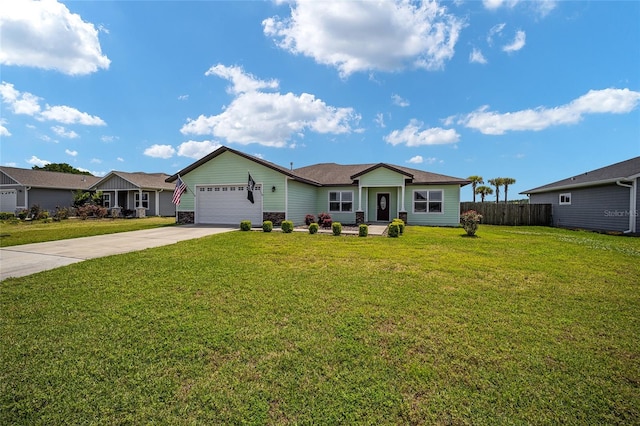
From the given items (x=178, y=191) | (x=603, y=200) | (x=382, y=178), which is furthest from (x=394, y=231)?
(x=603, y=200)

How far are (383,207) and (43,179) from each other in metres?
31.9

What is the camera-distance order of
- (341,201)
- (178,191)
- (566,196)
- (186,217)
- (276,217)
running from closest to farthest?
1. (178,191)
2. (276,217)
3. (186,217)
4. (341,201)
5. (566,196)

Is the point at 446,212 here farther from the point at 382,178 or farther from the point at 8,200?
the point at 8,200

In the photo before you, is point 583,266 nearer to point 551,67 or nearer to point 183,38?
point 551,67

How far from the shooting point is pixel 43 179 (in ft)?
88.4

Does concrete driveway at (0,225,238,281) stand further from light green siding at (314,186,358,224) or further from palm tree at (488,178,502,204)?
palm tree at (488,178,502,204)

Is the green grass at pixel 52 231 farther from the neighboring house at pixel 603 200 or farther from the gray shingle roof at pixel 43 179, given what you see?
the neighboring house at pixel 603 200

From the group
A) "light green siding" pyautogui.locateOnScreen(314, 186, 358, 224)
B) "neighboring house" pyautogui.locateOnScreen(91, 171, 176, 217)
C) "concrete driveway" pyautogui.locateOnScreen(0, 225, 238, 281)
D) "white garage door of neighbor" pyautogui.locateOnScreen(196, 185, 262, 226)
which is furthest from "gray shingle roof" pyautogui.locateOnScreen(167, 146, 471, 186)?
"neighboring house" pyautogui.locateOnScreen(91, 171, 176, 217)

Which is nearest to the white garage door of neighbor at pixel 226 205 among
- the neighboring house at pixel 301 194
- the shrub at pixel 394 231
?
the neighboring house at pixel 301 194

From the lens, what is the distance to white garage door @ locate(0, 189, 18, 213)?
25.5m

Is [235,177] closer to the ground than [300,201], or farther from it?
farther from it

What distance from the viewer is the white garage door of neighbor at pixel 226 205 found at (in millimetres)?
16516

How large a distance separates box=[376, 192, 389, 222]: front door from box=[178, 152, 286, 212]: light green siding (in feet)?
23.1

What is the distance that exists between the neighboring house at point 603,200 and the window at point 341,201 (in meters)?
14.1
